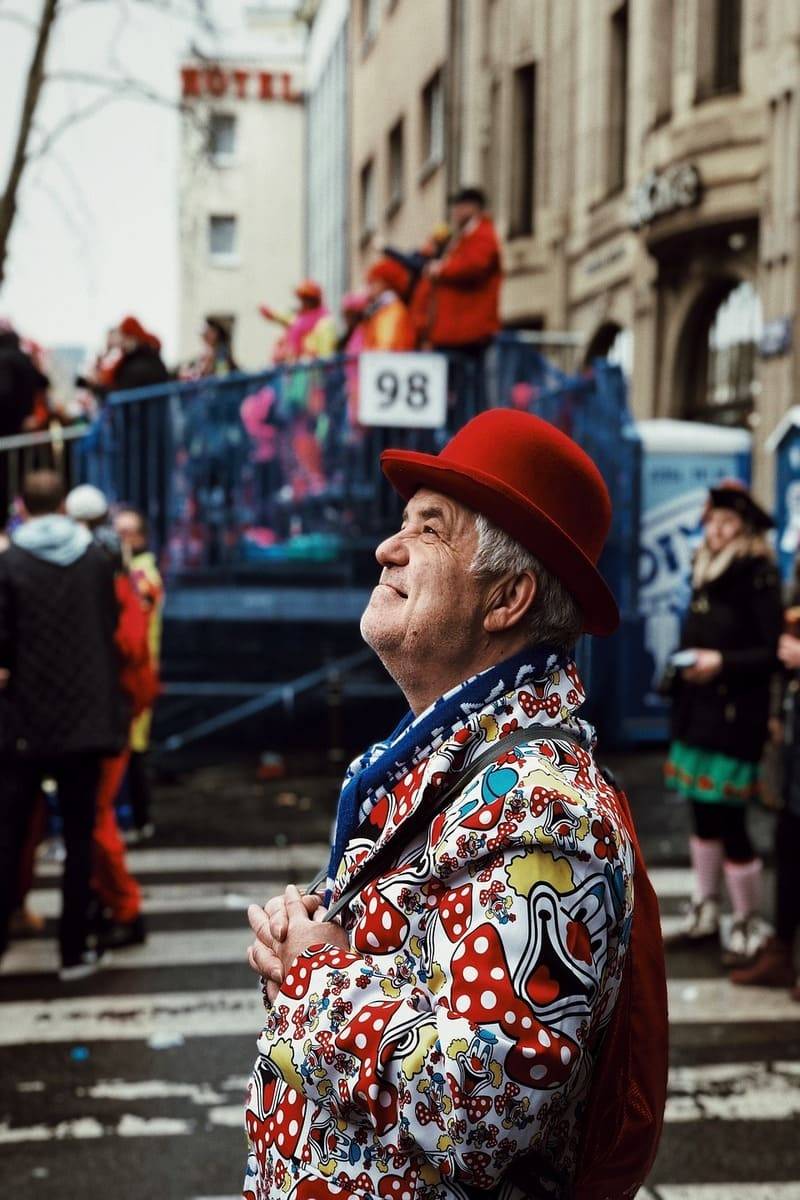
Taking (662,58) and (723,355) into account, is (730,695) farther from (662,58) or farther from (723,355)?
(662,58)

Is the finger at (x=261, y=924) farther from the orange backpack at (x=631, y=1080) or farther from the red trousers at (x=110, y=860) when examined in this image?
the red trousers at (x=110, y=860)

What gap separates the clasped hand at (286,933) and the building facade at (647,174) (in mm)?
11922

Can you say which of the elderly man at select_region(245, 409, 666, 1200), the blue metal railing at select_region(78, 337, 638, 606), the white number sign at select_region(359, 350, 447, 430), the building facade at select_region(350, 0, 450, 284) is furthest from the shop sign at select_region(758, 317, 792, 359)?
the elderly man at select_region(245, 409, 666, 1200)

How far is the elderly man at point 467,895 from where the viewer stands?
165 centimetres

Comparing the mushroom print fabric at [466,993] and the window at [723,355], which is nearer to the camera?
the mushroom print fabric at [466,993]

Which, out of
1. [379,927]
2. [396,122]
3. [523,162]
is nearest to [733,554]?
[379,927]

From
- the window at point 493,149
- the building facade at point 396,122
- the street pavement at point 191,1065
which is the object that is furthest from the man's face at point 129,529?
the building facade at point 396,122

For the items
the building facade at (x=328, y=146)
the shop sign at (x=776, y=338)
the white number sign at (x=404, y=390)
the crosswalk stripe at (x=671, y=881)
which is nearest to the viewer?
the crosswalk stripe at (x=671, y=881)

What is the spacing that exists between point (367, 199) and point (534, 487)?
103ft

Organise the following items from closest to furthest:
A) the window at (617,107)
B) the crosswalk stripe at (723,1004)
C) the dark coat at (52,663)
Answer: the crosswalk stripe at (723,1004) → the dark coat at (52,663) → the window at (617,107)

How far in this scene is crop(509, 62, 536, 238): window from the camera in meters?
21.4

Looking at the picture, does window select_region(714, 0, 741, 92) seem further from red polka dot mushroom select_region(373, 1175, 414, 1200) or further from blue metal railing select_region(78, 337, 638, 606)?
red polka dot mushroom select_region(373, 1175, 414, 1200)

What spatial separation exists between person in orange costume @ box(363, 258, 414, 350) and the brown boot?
692 centimetres

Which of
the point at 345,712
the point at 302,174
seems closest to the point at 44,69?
the point at 345,712
